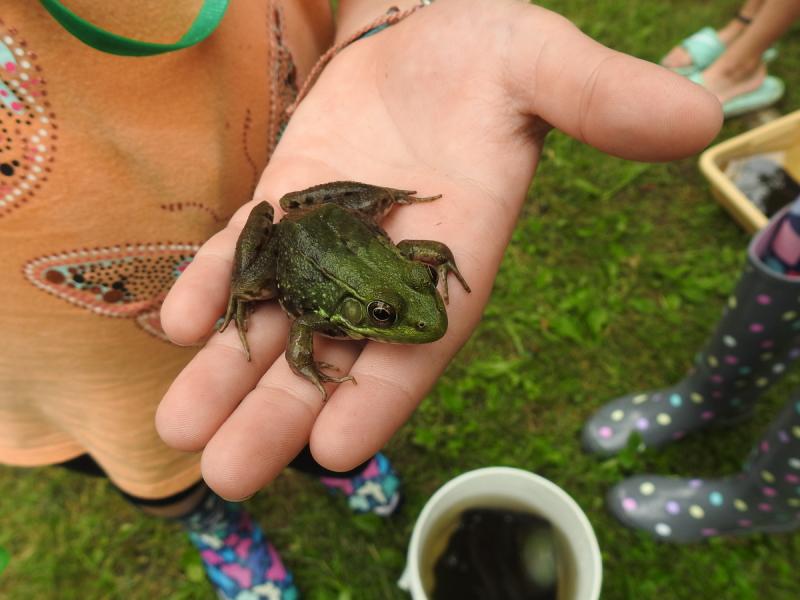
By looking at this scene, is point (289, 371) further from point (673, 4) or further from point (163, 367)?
point (673, 4)

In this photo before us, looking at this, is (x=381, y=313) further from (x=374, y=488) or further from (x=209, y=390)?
(x=374, y=488)

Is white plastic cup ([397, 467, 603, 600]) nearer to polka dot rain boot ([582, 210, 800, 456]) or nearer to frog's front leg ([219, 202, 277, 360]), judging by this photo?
polka dot rain boot ([582, 210, 800, 456])

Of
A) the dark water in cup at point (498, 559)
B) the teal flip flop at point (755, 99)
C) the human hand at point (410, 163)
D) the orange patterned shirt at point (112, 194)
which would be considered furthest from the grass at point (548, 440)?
the human hand at point (410, 163)

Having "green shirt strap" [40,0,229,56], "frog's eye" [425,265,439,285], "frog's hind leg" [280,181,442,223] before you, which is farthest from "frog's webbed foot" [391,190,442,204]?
"green shirt strap" [40,0,229,56]

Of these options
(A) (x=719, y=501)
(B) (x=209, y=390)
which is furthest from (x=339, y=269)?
(A) (x=719, y=501)

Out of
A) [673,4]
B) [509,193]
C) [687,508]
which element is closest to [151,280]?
[509,193]

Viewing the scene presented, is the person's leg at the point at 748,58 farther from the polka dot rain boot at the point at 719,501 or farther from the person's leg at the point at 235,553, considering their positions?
the person's leg at the point at 235,553
